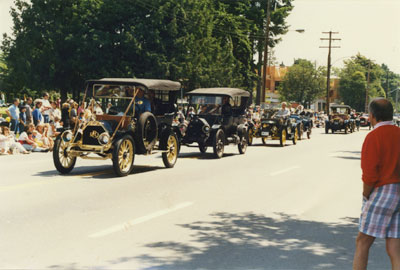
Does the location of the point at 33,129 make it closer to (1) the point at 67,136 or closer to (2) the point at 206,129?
(2) the point at 206,129

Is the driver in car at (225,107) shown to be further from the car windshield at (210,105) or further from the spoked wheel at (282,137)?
the spoked wheel at (282,137)

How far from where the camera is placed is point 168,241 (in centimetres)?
649

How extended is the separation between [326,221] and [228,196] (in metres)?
2.38

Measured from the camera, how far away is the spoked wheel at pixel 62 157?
12.0 m

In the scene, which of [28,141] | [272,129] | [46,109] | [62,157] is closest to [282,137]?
[272,129]

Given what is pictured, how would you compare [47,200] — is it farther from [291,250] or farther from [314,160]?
[314,160]

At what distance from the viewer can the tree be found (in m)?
81.8

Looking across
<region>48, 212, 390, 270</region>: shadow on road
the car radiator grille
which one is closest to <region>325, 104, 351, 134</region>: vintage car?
the car radiator grille

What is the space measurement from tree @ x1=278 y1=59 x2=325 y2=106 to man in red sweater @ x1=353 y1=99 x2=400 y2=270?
259ft

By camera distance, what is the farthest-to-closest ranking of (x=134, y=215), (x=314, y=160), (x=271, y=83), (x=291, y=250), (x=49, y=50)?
(x=271, y=83) → (x=49, y=50) → (x=314, y=160) → (x=134, y=215) → (x=291, y=250)

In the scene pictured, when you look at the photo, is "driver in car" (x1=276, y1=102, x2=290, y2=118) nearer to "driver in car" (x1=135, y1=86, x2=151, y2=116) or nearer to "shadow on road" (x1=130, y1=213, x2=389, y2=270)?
"driver in car" (x1=135, y1=86, x2=151, y2=116)

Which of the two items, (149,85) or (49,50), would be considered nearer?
(149,85)

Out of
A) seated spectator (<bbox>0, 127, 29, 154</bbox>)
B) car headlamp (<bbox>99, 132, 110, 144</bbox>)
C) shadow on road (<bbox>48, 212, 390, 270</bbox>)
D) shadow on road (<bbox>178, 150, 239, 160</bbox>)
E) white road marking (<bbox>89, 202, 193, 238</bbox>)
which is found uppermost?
car headlamp (<bbox>99, 132, 110, 144</bbox>)

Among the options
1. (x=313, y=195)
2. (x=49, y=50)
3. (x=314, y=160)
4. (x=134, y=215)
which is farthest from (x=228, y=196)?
(x=49, y=50)
